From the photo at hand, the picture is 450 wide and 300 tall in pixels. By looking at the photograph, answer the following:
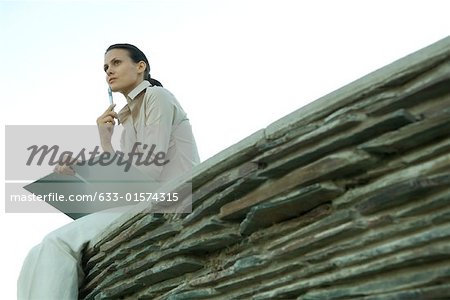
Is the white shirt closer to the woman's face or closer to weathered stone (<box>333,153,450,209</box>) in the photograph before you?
the woman's face

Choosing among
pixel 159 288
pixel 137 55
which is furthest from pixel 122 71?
pixel 159 288

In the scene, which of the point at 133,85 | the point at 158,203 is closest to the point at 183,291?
the point at 158,203

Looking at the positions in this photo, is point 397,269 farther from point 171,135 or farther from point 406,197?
point 171,135

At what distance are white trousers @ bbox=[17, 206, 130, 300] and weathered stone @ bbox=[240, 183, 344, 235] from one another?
3.75 ft

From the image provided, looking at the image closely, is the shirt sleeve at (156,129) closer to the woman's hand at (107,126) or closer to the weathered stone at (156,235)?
the woman's hand at (107,126)

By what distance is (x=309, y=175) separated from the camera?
2.24 m

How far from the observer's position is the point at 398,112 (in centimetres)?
205

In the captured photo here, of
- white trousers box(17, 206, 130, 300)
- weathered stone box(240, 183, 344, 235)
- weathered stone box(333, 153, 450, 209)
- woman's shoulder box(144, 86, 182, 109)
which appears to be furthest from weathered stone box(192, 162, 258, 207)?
woman's shoulder box(144, 86, 182, 109)

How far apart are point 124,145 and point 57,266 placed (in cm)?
69

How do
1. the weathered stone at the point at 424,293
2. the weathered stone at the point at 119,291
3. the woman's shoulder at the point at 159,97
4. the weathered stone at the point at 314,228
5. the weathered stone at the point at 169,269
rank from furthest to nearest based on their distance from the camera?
the woman's shoulder at the point at 159,97, the weathered stone at the point at 119,291, the weathered stone at the point at 169,269, the weathered stone at the point at 314,228, the weathered stone at the point at 424,293

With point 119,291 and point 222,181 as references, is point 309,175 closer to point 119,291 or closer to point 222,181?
point 222,181

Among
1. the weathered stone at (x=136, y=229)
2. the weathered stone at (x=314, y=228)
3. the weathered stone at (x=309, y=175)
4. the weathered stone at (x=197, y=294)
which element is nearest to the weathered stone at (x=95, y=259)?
the weathered stone at (x=136, y=229)

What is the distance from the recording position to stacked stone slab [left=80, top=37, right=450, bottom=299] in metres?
1.98

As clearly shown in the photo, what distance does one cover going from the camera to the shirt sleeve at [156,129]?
349cm
